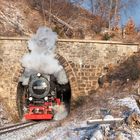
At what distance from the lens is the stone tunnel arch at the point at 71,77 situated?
23188mm

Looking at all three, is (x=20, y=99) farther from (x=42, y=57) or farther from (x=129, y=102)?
(x=129, y=102)

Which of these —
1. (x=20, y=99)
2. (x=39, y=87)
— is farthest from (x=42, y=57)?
(x=20, y=99)

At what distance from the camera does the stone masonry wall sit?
76.1 feet

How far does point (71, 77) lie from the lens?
917 inches

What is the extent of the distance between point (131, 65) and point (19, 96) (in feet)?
20.5

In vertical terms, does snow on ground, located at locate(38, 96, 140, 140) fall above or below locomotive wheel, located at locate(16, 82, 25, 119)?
above

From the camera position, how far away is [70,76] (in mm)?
23281

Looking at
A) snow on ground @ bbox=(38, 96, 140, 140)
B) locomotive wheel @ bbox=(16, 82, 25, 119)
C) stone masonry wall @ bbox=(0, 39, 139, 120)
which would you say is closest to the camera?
snow on ground @ bbox=(38, 96, 140, 140)

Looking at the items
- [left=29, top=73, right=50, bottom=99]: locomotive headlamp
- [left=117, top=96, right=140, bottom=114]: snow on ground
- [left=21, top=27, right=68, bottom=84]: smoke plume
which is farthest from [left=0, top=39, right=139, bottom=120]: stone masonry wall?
[left=117, top=96, right=140, bottom=114]: snow on ground

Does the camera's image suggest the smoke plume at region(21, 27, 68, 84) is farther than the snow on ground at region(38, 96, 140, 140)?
Yes

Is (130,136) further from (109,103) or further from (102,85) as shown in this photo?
(102,85)

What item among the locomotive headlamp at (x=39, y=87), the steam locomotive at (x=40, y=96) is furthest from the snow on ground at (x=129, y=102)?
the locomotive headlamp at (x=39, y=87)

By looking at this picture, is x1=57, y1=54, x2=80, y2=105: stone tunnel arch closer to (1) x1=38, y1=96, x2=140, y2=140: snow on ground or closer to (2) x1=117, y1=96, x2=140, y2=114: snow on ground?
(2) x1=117, y1=96, x2=140, y2=114: snow on ground

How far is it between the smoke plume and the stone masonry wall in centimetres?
31
